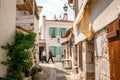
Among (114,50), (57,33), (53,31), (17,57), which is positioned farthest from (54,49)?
(114,50)

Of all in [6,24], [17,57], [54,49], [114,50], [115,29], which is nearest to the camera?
[115,29]

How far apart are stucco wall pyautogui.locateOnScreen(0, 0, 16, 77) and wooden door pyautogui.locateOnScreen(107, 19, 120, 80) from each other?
3.97 meters

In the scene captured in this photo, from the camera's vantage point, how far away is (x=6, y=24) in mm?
8477

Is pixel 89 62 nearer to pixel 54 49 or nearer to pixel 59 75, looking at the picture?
pixel 59 75

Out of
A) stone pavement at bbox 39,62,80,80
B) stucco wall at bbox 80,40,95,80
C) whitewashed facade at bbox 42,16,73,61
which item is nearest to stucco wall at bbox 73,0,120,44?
stucco wall at bbox 80,40,95,80

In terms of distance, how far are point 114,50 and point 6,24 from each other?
4682 mm

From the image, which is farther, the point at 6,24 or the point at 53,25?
the point at 53,25

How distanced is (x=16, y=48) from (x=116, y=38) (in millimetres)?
4141

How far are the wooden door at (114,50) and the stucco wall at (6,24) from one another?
3.97 meters

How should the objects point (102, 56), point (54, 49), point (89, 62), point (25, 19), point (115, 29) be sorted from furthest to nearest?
point (54, 49), point (25, 19), point (89, 62), point (102, 56), point (115, 29)

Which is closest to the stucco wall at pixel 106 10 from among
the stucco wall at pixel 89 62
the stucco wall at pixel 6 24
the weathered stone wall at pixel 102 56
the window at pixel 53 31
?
the weathered stone wall at pixel 102 56

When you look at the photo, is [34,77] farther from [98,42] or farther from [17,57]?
[98,42]

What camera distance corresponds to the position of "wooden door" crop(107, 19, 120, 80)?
4.81 metres

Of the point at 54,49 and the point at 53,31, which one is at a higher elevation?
the point at 53,31
